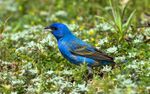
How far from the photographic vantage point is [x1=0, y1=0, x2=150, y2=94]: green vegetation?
760 cm

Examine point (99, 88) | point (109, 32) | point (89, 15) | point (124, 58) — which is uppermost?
point (89, 15)

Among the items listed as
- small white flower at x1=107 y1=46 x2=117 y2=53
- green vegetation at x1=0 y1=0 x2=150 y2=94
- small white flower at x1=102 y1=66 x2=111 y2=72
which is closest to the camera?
green vegetation at x1=0 y1=0 x2=150 y2=94

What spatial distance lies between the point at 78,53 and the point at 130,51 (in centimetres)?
95

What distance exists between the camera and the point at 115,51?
9.12 meters

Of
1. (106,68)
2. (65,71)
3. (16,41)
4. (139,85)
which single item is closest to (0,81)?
(65,71)

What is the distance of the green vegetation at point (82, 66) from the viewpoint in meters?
7.60

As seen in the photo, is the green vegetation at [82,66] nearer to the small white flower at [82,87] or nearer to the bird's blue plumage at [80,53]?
the small white flower at [82,87]

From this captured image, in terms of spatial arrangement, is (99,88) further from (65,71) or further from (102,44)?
(102,44)

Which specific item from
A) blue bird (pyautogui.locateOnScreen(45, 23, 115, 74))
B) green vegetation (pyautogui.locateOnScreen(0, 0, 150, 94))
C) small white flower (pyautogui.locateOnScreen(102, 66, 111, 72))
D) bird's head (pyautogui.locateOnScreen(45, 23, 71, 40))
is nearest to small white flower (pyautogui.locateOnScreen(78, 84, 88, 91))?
green vegetation (pyautogui.locateOnScreen(0, 0, 150, 94))

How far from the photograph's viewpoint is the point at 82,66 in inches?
324

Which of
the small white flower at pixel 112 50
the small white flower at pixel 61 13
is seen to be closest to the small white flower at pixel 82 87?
→ the small white flower at pixel 112 50

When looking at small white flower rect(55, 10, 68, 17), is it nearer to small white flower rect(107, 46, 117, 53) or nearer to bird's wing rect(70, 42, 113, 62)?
small white flower rect(107, 46, 117, 53)

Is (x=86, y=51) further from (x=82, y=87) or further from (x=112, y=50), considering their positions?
(x=82, y=87)

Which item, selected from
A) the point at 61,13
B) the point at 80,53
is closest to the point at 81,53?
the point at 80,53
